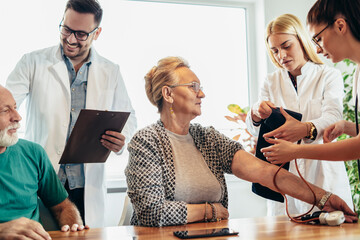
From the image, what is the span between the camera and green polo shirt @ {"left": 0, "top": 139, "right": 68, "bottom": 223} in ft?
6.07

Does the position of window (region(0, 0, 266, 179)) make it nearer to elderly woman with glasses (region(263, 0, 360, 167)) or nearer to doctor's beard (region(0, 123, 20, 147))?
doctor's beard (region(0, 123, 20, 147))

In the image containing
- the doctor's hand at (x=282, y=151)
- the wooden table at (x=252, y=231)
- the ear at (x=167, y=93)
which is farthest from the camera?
the ear at (x=167, y=93)

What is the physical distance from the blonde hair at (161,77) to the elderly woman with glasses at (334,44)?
66cm

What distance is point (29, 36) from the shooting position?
344cm

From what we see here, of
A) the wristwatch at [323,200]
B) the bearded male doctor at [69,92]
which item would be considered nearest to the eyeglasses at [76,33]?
the bearded male doctor at [69,92]

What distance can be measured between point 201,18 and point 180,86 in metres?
1.98

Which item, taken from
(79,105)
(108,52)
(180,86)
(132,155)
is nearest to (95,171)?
(79,105)

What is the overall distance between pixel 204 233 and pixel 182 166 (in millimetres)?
558

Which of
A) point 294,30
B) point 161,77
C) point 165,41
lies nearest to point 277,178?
point 161,77

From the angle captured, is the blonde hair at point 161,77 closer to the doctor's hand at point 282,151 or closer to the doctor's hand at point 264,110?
the doctor's hand at point 264,110

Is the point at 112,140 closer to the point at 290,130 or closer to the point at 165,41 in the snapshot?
the point at 290,130

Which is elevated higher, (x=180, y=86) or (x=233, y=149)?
(x=180, y=86)

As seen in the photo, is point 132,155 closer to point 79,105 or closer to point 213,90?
point 79,105

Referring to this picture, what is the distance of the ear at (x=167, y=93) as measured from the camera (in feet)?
7.03
